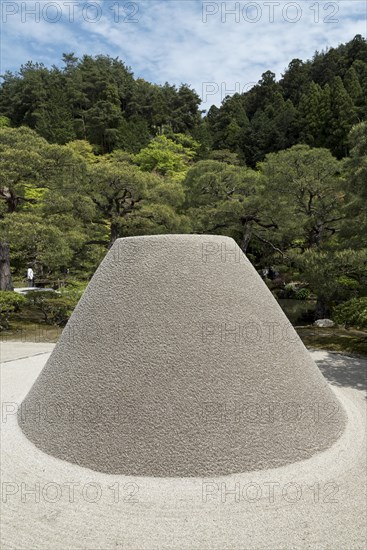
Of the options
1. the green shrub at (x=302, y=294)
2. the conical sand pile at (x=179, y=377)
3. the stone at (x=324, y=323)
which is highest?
the conical sand pile at (x=179, y=377)

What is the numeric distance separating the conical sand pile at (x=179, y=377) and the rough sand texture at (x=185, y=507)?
0.82 feet

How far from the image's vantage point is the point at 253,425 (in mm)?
5504

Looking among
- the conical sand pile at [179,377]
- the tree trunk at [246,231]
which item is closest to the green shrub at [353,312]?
the conical sand pile at [179,377]

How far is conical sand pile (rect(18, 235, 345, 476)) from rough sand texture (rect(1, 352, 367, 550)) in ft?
0.82

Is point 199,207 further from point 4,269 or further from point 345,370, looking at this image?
point 345,370

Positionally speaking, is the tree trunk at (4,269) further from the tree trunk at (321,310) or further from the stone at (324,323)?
the tree trunk at (321,310)

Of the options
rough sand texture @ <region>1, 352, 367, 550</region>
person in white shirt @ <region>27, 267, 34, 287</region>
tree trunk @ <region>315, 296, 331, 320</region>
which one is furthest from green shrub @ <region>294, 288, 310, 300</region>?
rough sand texture @ <region>1, 352, 367, 550</region>

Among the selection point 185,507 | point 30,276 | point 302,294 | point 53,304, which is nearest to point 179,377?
point 185,507

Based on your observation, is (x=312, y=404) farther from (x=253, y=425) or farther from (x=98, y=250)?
(x=98, y=250)

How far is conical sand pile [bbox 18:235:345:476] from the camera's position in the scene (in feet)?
17.5

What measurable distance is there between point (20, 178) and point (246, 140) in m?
37.0

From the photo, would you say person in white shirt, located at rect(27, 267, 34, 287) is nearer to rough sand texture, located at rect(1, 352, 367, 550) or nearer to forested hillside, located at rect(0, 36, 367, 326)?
forested hillside, located at rect(0, 36, 367, 326)

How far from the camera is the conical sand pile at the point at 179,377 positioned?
5.32 meters

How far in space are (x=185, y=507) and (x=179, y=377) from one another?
1.61 meters
